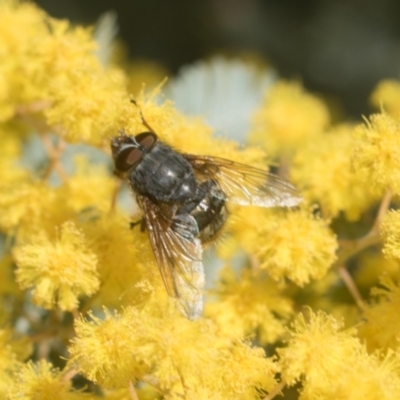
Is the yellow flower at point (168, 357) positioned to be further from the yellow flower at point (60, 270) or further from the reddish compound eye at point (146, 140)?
the reddish compound eye at point (146, 140)

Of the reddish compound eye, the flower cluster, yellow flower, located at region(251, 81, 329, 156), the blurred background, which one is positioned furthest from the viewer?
the blurred background

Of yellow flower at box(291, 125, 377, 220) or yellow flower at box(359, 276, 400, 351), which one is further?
yellow flower at box(291, 125, 377, 220)

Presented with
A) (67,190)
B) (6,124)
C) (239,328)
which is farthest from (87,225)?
(6,124)

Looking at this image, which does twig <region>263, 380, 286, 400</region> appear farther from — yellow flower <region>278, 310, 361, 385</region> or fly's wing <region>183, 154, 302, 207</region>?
fly's wing <region>183, 154, 302, 207</region>

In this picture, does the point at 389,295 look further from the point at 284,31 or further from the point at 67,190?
the point at 284,31

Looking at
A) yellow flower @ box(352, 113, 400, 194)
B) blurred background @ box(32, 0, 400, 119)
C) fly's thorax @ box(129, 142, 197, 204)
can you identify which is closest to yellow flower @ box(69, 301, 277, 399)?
fly's thorax @ box(129, 142, 197, 204)

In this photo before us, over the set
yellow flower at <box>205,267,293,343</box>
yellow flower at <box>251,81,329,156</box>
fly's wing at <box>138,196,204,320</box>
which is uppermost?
fly's wing at <box>138,196,204,320</box>
